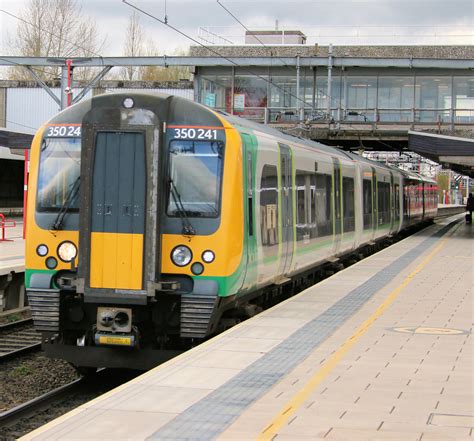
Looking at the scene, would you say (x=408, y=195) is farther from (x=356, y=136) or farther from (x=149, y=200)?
(x=149, y=200)

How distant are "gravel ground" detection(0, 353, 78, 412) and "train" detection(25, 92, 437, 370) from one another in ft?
3.04

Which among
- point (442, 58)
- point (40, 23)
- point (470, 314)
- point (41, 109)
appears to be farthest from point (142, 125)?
point (40, 23)

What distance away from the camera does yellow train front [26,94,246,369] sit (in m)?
9.11

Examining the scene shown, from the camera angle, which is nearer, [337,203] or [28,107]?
[337,203]

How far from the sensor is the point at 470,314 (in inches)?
457

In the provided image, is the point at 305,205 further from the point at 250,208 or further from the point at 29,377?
the point at 29,377

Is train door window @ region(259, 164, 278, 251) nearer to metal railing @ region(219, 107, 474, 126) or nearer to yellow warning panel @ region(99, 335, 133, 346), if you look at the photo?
yellow warning panel @ region(99, 335, 133, 346)

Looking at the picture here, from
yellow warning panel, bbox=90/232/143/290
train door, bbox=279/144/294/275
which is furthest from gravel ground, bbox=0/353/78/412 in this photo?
train door, bbox=279/144/294/275

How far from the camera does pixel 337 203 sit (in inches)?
699

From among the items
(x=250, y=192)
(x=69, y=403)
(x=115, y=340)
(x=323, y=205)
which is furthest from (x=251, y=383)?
(x=323, y=205)

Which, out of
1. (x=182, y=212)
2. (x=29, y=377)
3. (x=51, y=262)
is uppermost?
(x=182, y=212)

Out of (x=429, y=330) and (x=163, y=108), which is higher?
(x=163, y=108)

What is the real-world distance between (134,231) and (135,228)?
0.11 feet

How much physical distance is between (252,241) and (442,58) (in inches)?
1318
